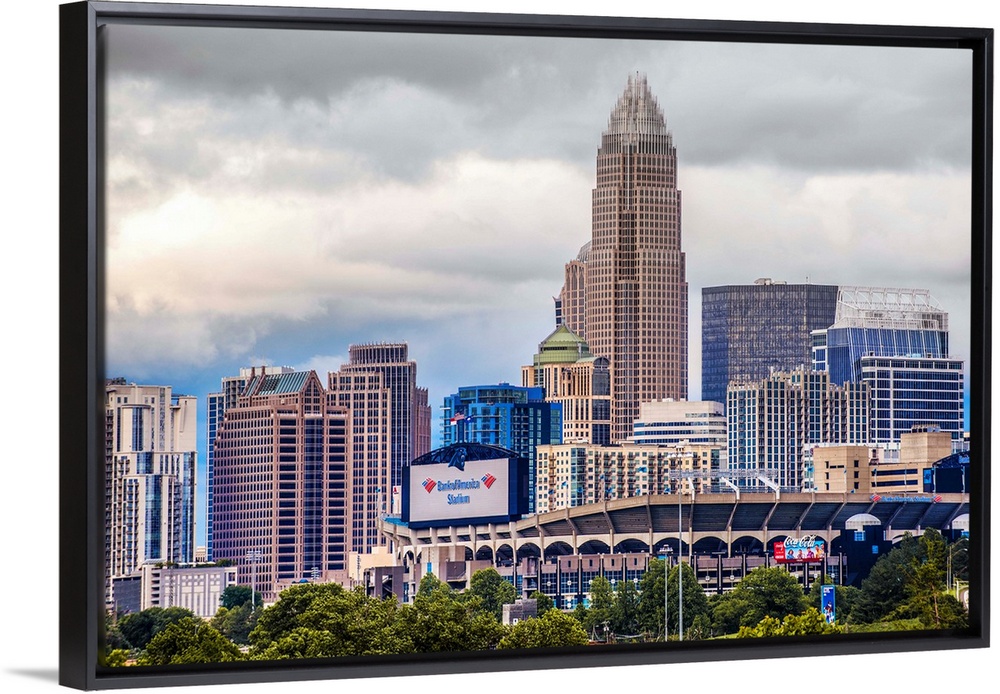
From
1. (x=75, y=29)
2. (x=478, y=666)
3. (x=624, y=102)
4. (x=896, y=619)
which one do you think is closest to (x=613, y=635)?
(x=478, y=666)

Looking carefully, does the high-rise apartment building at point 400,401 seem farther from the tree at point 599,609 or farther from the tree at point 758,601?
the tree at point 758,601

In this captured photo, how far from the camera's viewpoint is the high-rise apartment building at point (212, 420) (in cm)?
882

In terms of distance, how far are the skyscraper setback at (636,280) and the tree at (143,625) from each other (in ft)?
8.54

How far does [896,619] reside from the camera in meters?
9.72

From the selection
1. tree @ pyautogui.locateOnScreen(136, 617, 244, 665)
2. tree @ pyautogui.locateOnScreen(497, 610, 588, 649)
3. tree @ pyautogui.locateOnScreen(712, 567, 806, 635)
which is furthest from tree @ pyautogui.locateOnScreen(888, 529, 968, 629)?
tree @ pyautogui.locateOnScreen(136, 617, 244, 665)

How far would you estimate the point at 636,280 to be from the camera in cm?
947

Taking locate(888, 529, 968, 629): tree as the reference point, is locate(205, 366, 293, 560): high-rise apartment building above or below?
above

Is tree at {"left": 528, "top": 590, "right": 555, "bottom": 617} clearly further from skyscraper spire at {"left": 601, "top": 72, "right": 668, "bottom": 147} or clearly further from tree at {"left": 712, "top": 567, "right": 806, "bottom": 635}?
skyscraper spire at {"left": 601, "top": 72, "right": 668, "bottom": 147}

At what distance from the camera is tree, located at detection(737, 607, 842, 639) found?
9609 millimetres

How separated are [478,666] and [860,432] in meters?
2.57

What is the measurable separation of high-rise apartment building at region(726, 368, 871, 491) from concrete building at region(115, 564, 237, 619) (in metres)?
2.88

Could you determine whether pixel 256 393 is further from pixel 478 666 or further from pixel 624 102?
pixel 624 102

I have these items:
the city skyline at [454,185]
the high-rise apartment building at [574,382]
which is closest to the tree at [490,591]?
the high-rise apartment building at [574,382]

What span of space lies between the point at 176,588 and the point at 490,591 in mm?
1670
